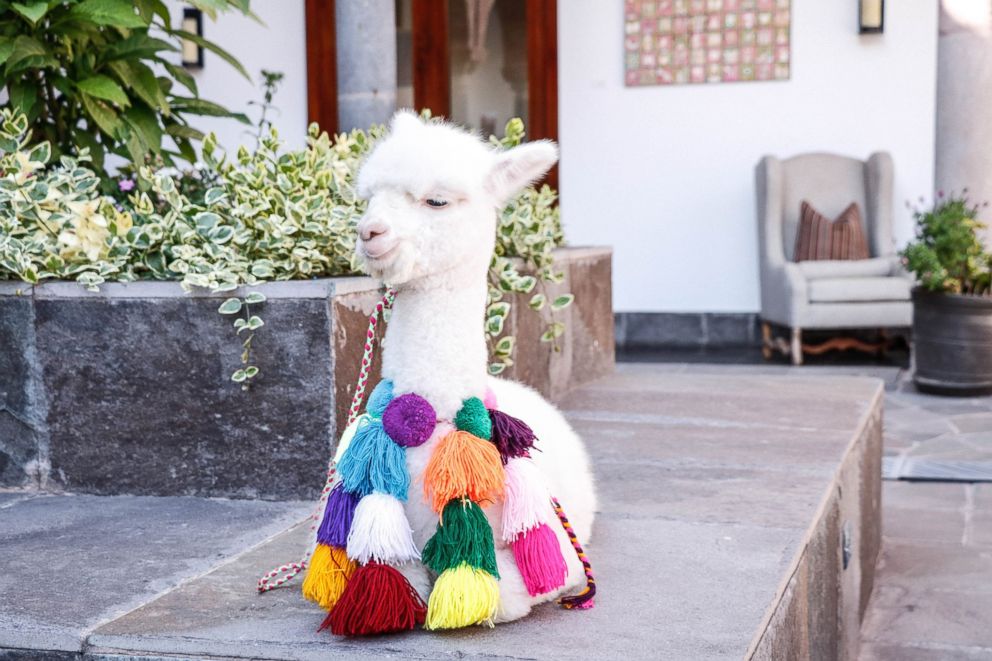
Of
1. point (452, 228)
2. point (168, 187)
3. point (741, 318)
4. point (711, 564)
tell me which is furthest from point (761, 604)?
point (741, 318)

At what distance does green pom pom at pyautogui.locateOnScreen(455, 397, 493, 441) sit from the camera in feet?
4.67

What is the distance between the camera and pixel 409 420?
1.41 metres

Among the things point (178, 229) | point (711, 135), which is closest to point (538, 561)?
point (178, 229)

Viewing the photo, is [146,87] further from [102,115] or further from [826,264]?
[826,264]

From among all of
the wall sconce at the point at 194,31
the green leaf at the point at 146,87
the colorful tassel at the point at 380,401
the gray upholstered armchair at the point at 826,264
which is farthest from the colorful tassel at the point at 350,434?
the wall sconce at the point at 194,31

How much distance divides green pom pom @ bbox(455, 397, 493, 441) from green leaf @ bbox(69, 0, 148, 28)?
1.46 metres

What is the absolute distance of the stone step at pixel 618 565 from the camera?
138cm

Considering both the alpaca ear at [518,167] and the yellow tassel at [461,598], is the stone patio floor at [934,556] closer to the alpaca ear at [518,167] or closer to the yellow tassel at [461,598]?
the yellow tassel at [461,598]

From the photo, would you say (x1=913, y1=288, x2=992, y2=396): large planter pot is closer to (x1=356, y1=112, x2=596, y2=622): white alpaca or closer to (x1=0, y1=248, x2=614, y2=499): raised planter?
(x1=0, y1=248, x2=614, y2=499): raised planter

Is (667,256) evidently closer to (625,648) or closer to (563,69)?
(563,69)

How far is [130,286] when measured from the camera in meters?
2.22

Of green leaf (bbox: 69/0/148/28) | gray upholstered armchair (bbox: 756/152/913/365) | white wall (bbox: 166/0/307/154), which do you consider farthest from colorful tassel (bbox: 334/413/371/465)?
white wall (bbox: 166/0/307/154)

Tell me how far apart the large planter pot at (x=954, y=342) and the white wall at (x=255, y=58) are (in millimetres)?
4393

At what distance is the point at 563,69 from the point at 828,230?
6.81 ft
